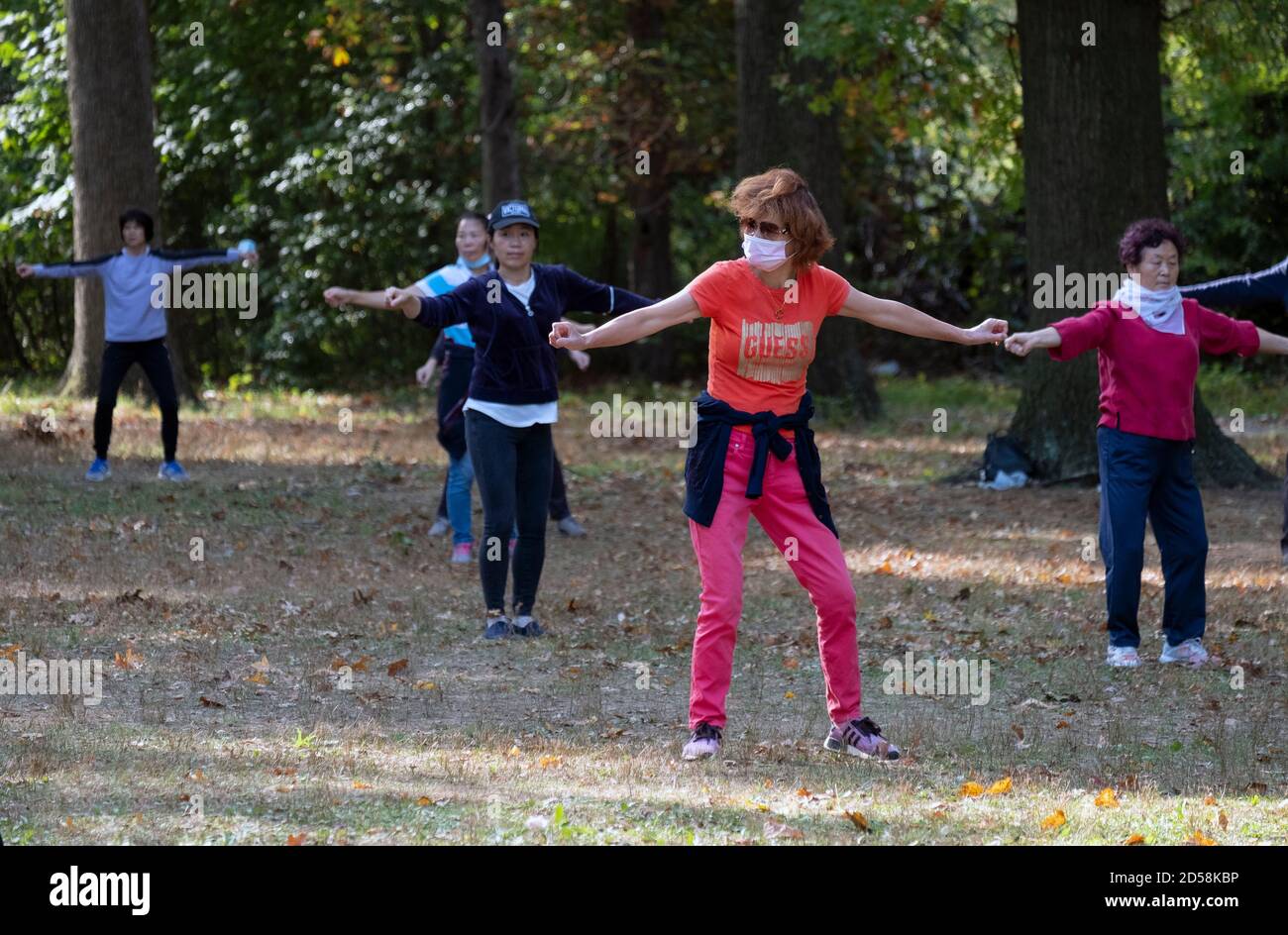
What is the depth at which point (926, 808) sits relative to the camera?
19.2ft

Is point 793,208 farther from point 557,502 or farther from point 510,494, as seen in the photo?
point 557,502

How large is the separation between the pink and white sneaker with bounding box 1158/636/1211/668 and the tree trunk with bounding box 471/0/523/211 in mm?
11420

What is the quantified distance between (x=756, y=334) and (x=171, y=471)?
902 centimetres

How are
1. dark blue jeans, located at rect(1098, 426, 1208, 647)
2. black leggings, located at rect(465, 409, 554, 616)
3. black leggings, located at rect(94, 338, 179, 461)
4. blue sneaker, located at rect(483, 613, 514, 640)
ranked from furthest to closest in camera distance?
A: black leggings, located at rect(94, 338, 179, 461), blue sneaker, located at rect(483, 613, 514, 640), black leggings, located at rect(465, 409, 554, 616), dark blue jeans, located at rect(1098, 426, 1208, 647)

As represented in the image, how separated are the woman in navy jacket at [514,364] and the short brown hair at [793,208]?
78.7 inches

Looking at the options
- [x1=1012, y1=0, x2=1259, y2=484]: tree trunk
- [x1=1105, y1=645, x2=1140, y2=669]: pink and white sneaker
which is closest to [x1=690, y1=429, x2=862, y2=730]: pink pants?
[x1=1105, y1=645, x2=1140, y2=669]: pink and white sneaker

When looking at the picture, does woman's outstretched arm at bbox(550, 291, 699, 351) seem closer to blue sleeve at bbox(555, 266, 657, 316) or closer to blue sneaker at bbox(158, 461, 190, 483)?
blue sleeve at bbox(555, 266, 657, 316)

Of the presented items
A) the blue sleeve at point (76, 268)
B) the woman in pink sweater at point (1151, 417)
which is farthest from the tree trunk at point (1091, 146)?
the blue sleeve at point (76, 268)

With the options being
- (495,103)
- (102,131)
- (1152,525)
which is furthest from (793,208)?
(102,131)

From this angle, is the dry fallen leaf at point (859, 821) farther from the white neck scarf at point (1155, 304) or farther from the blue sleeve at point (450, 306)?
the white neck scarf at point (1155, 304)

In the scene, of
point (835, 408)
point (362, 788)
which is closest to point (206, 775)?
point (362, 788)

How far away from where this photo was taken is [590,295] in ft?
28.7

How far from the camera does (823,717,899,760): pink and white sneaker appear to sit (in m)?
6.63

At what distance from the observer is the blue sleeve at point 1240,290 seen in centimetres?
862
